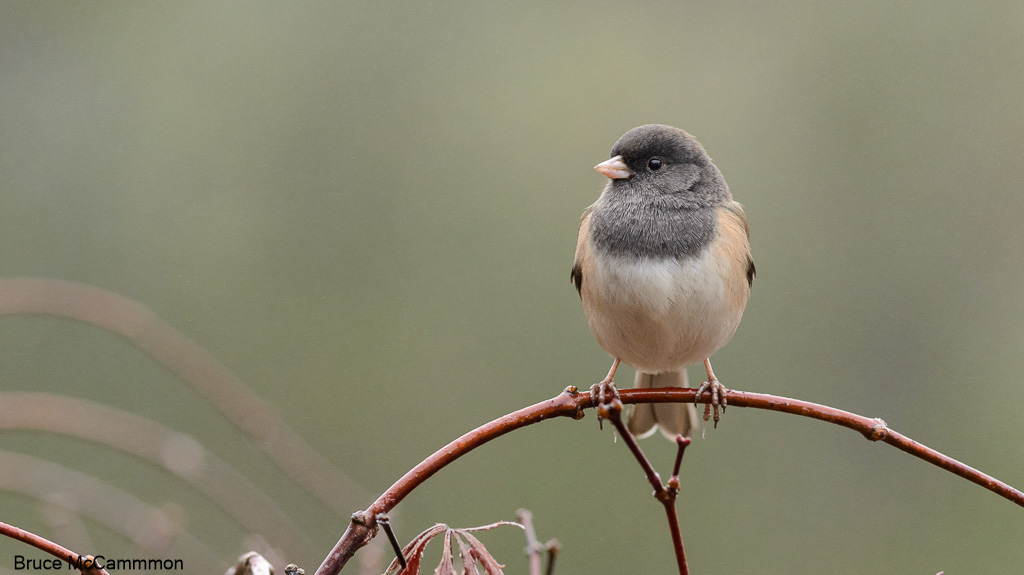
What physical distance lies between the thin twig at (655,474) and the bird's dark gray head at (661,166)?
1.12 metres

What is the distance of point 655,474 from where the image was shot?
88 centimetres

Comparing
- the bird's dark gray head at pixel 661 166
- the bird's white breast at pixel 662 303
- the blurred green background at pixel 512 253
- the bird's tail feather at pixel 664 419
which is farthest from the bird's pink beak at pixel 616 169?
the blurred green background at pixel 512 253

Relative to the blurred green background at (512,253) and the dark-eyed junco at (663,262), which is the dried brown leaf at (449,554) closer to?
the dark-eyed junco at (663,262)

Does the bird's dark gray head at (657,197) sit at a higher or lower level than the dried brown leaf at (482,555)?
higher

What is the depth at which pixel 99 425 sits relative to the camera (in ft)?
4.75

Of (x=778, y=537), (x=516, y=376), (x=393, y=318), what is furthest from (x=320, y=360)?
(x=778, y=537)

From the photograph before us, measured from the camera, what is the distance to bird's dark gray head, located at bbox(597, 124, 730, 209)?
196 centimetres

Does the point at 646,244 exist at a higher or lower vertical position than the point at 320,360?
lower

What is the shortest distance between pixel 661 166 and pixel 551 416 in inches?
41.6

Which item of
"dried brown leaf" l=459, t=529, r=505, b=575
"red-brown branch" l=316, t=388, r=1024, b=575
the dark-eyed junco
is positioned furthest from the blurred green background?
"dried brown leaf" l=459, t=529, r=505, b=575

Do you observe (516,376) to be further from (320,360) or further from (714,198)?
(714,198)

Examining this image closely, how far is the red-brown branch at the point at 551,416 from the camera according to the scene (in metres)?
0.89

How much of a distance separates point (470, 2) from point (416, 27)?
66 cm

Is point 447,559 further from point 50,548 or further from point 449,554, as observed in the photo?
point 50,548
